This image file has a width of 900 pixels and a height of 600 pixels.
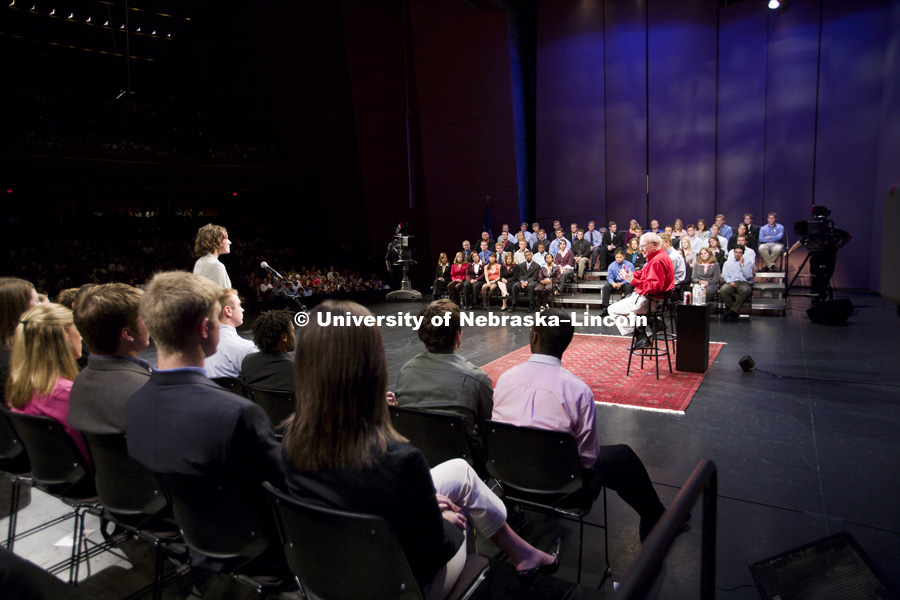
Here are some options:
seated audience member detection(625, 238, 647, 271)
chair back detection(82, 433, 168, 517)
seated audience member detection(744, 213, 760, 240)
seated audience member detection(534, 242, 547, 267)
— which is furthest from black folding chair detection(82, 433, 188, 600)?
seated audience member detection(744, 213, 760, 240)

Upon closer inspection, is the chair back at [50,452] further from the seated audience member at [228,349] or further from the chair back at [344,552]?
the chair back at [344,552]

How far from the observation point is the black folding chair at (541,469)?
6.23 feet

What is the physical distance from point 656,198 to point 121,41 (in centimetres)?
1639

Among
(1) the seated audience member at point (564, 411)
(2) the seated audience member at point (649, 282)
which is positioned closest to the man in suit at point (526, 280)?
(2) the seated audience member at point (649, 282)

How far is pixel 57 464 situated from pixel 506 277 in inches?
349

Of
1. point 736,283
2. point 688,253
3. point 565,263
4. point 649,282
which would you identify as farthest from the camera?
point 565,263

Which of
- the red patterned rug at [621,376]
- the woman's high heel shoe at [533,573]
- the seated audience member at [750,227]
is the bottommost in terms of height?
the red patterned rug at [621,376]

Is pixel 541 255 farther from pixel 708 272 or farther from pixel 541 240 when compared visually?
pixel 708 272

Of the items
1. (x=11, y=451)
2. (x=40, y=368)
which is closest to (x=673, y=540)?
(x=40, y=368)

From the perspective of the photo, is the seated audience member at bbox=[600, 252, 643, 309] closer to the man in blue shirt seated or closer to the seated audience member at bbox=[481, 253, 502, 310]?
the man in blue shirt seated

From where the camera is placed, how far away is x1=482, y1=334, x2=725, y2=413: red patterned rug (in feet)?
13.8

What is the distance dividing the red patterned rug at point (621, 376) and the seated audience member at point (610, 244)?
175 inches

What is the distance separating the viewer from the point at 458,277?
10.8 metres

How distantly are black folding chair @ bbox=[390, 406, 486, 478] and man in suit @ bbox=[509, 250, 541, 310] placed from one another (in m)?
7.69
